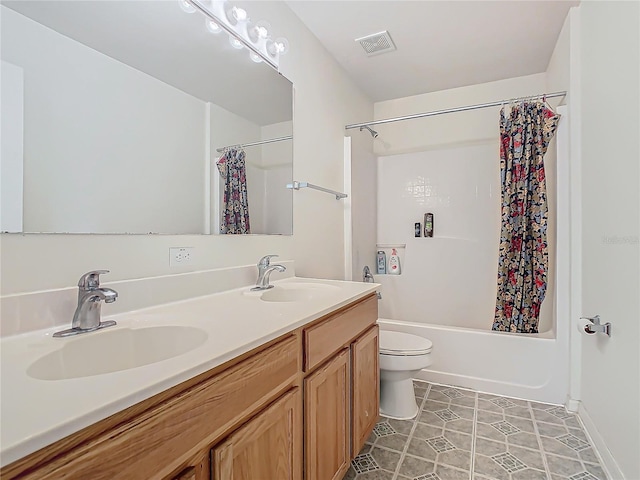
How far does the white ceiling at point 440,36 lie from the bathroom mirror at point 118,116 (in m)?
0.79

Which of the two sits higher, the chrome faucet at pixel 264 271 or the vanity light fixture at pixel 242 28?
the vanity light fixture at pixel 242 28

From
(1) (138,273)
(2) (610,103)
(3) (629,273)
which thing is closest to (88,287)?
(1) (138,273)

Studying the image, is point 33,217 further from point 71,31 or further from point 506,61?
point 506,61

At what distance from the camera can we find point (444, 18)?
6.68ft

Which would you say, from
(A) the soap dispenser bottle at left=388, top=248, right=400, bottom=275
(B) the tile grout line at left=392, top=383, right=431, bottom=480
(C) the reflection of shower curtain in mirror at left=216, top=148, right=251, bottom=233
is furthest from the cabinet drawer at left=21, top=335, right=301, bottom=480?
(A) the soap dispenser bottle at left=388, top=248, right=400, bottom=275

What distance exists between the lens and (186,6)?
135cm

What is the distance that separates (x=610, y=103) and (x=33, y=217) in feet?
7.36

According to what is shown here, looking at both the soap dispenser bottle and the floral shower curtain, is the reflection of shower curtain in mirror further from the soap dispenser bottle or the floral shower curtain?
the soap dispenser bottle

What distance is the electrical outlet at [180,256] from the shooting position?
4.12ft

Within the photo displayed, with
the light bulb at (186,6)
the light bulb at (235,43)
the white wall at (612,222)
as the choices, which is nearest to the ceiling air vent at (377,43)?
the light bulb at (235,43)

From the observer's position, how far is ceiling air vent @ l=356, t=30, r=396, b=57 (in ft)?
7.21

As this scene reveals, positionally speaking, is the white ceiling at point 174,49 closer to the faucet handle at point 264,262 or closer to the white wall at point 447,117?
the faucet handle at point 264,262

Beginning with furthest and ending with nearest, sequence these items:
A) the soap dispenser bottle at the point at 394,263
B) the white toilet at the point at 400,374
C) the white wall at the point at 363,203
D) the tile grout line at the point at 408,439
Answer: the soap dispenser bottle at the point at 394,263, the white wall at the point at 363,203, the white toilet at the point at 400,374, the tile grout line at the point at 408,439

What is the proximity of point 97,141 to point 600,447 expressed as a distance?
2.43 metres
